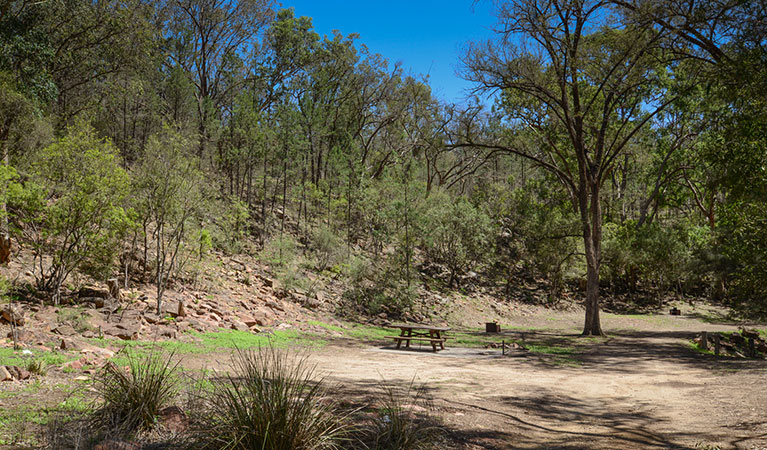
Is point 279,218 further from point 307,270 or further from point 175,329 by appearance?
point 175,329

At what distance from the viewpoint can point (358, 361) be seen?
1039 cm

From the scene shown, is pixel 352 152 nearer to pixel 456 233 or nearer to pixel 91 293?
pixel 456 233

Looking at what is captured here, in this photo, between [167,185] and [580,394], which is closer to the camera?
[580,394]

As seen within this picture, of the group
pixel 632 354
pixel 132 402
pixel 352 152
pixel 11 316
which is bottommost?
pixel 632 354

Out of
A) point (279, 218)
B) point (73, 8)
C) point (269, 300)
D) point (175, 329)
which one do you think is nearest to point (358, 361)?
point (175, 329)

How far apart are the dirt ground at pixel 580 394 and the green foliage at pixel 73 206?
21.1 feet

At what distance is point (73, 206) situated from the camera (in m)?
11.2

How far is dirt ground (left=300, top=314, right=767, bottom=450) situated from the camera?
5.18m

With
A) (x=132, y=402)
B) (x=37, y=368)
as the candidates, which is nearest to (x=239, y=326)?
(x=37, y=368)

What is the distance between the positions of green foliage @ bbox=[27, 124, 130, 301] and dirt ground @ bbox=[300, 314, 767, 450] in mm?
6444

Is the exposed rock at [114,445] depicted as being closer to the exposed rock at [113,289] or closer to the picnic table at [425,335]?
the exposed rock at [113,289]

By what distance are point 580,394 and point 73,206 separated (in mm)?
11992

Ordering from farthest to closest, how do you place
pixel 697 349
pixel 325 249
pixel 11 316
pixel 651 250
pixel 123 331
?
pixel 651 250 < pixel 325 249 < pixel 697 349 < pixel 123 331 < pixel 11 316

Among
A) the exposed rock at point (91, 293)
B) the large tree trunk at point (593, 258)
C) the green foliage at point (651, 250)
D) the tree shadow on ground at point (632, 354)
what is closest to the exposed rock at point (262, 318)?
the exposed rock at point (91, 293)
